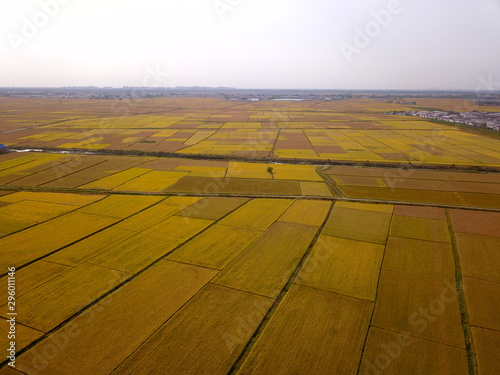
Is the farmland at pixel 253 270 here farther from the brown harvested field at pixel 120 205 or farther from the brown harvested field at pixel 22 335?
the brown harvested field at pixel 120 205

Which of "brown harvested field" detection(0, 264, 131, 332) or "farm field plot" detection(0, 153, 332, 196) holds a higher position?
"brown harvested field" detection(0, 264, 131, 332)

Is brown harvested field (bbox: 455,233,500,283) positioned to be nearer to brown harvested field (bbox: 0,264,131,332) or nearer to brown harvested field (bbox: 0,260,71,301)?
brown harvested field (bbox: 0,264,131,332)

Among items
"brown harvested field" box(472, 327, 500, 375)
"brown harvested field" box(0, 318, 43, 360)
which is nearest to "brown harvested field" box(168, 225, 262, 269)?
"brown harvested field" box(0, 318, 43, 360)

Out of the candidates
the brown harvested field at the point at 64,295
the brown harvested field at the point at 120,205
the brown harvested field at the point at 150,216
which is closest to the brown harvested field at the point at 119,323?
the brown harvested field at the point at 64,295

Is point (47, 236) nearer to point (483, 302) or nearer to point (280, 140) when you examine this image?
point (483, 302)

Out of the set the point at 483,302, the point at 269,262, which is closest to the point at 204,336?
the point at 269,262

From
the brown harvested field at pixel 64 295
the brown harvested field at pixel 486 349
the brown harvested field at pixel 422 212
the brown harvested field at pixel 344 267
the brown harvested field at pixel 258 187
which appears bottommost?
the brown harvested field at pixel 258 187
